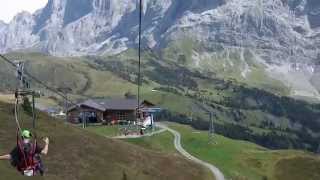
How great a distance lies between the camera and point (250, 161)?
466 feet

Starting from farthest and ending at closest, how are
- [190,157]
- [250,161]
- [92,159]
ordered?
[250,161], [190,157], [92,159]

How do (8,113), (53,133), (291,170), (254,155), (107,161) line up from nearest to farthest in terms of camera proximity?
(107,161), (53,133), (8,113), (291,170), (254,155)

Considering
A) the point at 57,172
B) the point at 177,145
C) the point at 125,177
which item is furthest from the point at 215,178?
the point at 177,145

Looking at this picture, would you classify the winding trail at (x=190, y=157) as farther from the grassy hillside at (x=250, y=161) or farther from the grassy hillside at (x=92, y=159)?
the grassy hillside at (x=92, y=159)

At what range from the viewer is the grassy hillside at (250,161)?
133125 millimetres

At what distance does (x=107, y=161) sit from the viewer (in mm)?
104375

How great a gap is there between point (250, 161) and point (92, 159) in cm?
5086

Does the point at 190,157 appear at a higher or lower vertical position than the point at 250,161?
higher

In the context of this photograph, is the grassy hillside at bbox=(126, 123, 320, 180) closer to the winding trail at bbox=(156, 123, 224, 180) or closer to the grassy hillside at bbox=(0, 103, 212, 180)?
the winding trail at bbox=(156, 123, 224, 180)

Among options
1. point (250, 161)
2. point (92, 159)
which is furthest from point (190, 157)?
point (92, 159)

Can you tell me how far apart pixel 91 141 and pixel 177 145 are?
45.9 metres

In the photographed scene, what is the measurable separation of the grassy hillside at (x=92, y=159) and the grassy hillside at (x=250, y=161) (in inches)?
564

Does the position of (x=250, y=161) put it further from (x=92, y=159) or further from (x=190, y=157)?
(x=92, y=159)

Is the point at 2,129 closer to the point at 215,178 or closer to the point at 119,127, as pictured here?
the point at 215,178
